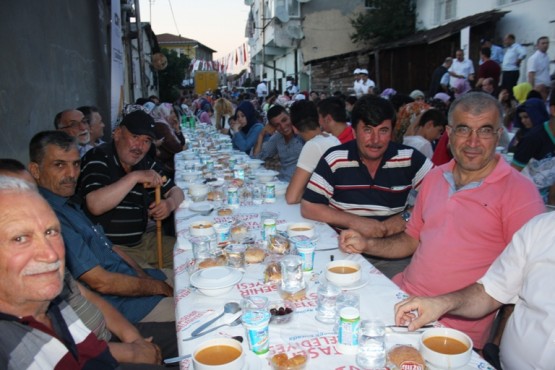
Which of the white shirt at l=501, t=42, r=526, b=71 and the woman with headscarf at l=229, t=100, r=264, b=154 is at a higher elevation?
the white shirt at l=501, t=42, r=526, b=71

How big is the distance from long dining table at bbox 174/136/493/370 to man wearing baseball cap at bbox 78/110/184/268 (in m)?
0.87

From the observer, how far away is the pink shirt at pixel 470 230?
2.04m

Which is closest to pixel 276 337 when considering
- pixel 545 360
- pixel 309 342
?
pixel 309 342

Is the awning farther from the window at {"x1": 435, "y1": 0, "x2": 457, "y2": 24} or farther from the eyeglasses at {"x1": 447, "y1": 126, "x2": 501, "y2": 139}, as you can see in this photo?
the eyeglasses at {"x1": 447, "y1": 126, "x2": 501, "y2": 139}

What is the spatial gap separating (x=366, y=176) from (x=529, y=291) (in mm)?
1499

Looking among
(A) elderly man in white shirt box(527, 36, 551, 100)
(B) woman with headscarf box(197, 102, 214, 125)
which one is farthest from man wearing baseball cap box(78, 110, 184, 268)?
(B) woman with headscarf box(197, 102, 214, 125)

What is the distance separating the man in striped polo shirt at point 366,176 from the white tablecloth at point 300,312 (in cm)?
61

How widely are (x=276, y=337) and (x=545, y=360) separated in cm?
97

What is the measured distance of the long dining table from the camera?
144cm

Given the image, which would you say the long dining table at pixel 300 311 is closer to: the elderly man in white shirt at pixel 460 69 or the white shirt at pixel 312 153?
the white shirt at pixel 312 153

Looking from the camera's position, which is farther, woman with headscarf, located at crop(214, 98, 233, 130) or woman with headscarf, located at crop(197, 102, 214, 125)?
woman with headscarf, located at crop(197, 102, 214, 125)

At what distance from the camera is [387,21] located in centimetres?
1980

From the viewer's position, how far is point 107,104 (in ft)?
29.7

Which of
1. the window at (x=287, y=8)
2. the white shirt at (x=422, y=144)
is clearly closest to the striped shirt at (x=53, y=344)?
the white shirt at (x=422, y=144)
